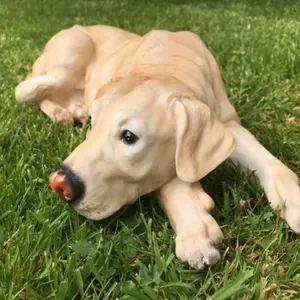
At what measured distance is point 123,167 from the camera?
1.59 m

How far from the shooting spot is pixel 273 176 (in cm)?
176

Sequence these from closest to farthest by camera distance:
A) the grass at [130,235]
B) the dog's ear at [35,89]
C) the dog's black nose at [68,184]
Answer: the grass at [130,235], the dog's black nose at [68,184], the dog's ear at [35,89]

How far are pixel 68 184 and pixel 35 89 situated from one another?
1244mm

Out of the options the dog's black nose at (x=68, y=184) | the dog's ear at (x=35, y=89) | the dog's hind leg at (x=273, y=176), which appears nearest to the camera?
the dog's black nose at (x=68, y=184)

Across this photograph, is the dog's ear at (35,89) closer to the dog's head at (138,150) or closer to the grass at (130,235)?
the grass at (130,235)

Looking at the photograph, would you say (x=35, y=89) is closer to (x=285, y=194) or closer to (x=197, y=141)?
(x=197, y=141)

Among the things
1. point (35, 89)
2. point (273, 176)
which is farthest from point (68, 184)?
point (35, 89)

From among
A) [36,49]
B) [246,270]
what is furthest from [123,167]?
[36,49]

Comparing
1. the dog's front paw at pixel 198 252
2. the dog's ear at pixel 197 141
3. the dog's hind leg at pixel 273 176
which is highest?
the dog's ear at pixel 197 141

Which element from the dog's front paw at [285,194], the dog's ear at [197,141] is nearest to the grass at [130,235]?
the dog's front paw at [285,194]

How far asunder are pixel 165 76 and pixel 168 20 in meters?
4.50

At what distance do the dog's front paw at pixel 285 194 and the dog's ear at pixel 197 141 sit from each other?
0.23 metres

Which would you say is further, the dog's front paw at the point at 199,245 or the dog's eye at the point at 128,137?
the dog's eye at the point at 128,137

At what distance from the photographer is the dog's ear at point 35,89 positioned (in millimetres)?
2666
